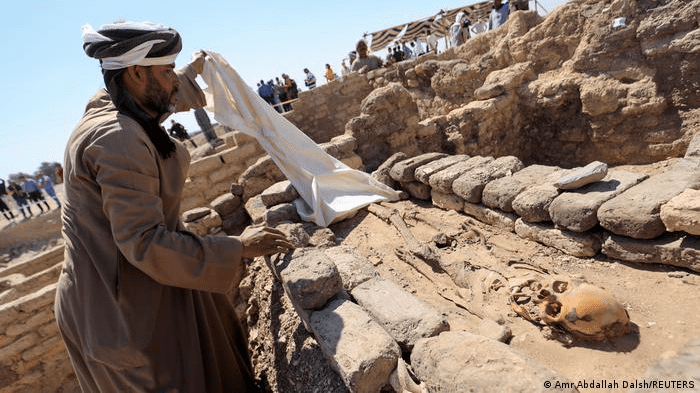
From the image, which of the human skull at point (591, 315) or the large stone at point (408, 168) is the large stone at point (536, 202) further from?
the large stone at point (408, 168)

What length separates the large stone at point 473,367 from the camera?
1377mm

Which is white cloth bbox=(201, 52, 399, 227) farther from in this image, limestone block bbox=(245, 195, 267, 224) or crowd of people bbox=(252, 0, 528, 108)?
crowd of people bbox=(252, 0, 528, 108)

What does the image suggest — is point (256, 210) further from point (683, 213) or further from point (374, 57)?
point (374, 57)

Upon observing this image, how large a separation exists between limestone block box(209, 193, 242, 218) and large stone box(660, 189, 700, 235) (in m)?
4.97

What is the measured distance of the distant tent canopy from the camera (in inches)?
587

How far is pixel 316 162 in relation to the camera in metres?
4.28

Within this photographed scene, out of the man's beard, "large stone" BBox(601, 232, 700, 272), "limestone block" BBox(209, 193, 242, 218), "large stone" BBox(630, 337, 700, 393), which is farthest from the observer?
"limestone block" BBox(209, 193, 242, 218)

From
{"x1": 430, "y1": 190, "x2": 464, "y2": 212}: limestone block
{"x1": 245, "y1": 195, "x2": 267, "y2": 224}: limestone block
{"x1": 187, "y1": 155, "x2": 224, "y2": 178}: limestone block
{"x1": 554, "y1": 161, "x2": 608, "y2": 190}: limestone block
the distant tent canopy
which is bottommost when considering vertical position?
{"x1": 430, "y1": 190, "x2": 464, "y2": 212}: limestone block

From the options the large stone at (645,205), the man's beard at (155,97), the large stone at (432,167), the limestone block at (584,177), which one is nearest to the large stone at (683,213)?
the large stone at (645,205)

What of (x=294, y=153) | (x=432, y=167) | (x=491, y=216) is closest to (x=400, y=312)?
(x=491, y=216)

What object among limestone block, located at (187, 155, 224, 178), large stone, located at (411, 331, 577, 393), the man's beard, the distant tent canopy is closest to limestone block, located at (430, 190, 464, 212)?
large stone, located at (411, 331, 577, 393)

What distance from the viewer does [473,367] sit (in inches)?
58.8

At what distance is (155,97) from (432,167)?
119 inches

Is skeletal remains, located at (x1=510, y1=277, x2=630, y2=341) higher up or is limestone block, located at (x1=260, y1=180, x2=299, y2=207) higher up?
limestone block, located at (x1=260, y1=180, x2=299, y2=207)
